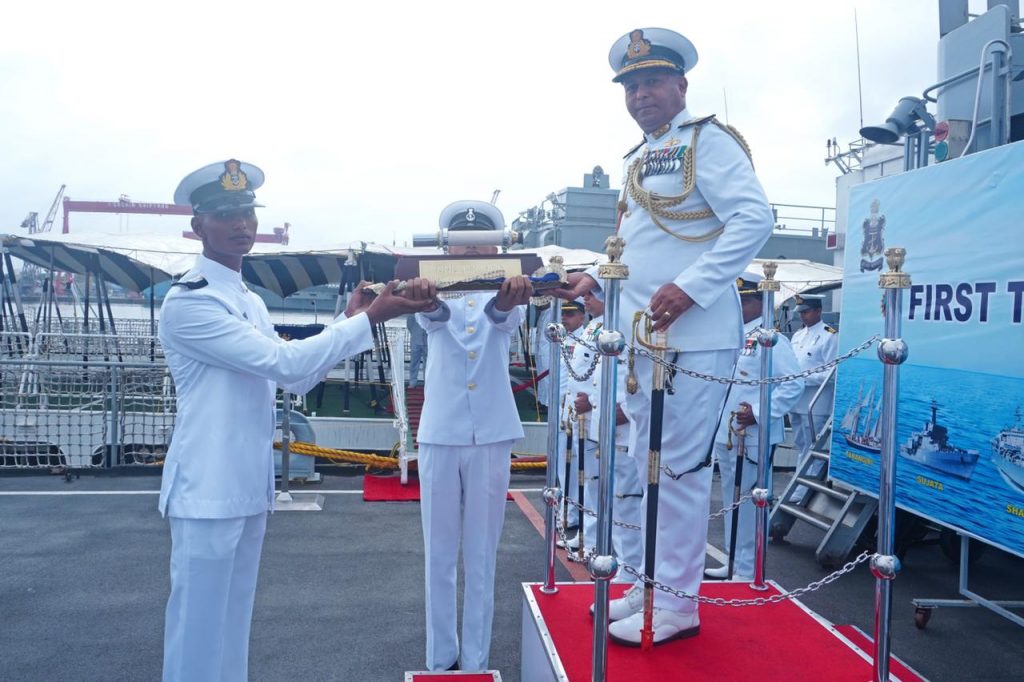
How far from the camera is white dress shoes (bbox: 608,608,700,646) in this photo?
108 inches

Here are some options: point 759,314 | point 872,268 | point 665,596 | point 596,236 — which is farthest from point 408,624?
point 596,236

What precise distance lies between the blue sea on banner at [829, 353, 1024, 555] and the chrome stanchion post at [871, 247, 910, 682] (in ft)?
5.01

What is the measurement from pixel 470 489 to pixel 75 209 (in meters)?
67.1

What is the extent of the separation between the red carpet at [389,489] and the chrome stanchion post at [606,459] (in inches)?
202

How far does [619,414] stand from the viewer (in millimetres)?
5504

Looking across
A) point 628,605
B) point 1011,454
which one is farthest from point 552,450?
point 1011,454

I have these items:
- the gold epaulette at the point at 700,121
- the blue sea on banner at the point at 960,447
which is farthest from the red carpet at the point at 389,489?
the gold epaulette at the point at 700,121

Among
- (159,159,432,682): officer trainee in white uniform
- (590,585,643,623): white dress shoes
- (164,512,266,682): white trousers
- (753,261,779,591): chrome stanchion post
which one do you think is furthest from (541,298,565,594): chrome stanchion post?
(164,512,266,682): white trousers

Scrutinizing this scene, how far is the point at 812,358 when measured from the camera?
28.7 feet

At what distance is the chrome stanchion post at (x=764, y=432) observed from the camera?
343cm

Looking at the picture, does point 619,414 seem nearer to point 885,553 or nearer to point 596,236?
point 885,553

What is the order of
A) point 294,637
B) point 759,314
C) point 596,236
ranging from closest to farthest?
point 294,637 < point 759,314 < point 596,236

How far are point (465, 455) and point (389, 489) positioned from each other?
4.63m

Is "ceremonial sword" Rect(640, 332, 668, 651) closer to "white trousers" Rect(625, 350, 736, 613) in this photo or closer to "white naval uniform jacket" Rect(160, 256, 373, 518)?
"white trousers" Rect(625, 350, 736, 613)
